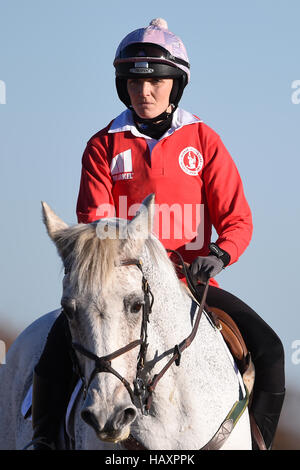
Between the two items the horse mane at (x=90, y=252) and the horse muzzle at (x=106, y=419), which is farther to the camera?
the horse mane at (x=90, y=252)

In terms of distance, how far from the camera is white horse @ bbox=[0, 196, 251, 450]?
18.0 feet

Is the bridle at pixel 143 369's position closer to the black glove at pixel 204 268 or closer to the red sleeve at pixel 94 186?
the black glove at pixel 204 268

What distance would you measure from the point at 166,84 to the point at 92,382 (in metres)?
3.18

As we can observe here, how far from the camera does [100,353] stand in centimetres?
548

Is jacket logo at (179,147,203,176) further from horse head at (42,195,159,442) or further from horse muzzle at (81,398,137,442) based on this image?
horse muzzle at (81,398,137,442)

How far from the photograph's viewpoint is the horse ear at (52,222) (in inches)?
238

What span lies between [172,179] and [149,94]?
0.77 metres

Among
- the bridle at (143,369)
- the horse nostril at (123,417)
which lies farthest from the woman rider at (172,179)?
the horse nostril at (123,417)

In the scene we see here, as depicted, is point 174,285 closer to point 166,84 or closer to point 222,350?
point 222,350

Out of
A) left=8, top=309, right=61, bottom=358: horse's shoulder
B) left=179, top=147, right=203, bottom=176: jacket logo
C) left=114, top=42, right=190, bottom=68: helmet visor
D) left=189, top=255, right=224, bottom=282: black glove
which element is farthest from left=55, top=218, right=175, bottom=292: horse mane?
left=8, top=309, right=61, bottom=358: horse's shoulder

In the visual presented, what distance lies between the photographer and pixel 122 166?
7.72 meters

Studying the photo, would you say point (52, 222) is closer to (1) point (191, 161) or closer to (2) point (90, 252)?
(2) point (90, 252)

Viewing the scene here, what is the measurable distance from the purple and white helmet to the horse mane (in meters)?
1.98
